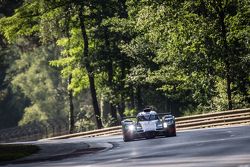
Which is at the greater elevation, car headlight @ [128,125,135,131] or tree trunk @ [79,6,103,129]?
tree trunk @ [79,6,103,129]

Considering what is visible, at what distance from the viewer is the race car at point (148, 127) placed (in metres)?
26.5

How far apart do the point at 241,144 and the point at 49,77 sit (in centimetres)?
6964

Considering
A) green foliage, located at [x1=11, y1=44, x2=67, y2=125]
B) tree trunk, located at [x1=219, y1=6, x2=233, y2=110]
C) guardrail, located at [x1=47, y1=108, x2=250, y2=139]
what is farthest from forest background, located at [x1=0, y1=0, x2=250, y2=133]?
green foliage, located at [x1=11, y1=44, x2=67, y2=125]

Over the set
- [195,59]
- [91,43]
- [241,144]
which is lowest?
[241,144]

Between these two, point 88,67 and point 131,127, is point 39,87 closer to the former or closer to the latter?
point 88,67

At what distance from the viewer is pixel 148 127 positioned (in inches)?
1045

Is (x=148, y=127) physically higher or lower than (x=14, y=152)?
higher

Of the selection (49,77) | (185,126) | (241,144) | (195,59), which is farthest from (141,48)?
(49,77)

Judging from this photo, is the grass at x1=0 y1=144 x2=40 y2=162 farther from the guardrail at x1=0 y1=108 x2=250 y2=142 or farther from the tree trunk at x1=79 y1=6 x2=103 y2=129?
the tree trunk at x1=79 y1=6 x2=103 y2=129

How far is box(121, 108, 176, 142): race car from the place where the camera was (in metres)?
26.5

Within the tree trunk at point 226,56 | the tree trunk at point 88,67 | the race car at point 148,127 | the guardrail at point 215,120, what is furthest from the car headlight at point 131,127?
the tree trunk at point 88,67

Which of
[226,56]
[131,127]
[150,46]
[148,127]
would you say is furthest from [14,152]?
[150,46]

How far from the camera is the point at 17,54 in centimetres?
9300

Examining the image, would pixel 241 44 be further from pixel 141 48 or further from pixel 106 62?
pixel 106 62
